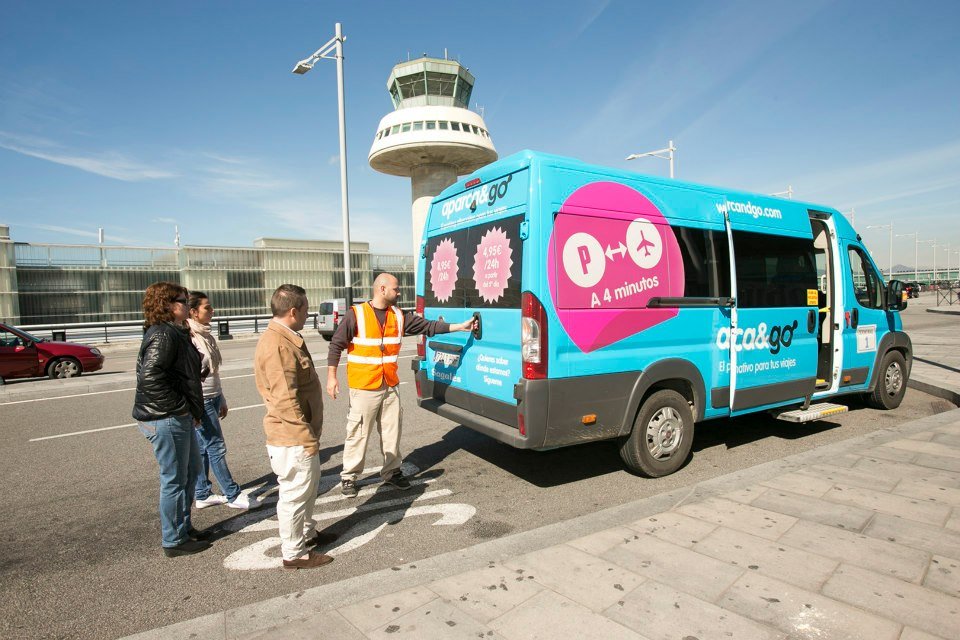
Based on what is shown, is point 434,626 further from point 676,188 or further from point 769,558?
point 676,188

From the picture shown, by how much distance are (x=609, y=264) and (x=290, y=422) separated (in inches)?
108

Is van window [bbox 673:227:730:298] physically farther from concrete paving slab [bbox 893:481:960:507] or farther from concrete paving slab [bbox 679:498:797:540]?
concrete paving slab [bbox 893:481:960:507]

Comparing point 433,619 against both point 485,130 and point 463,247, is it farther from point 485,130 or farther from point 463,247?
point 485,130

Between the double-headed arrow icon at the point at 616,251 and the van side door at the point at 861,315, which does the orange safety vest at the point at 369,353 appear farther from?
the van side door at the point at 861,315

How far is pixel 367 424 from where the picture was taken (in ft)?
15.6

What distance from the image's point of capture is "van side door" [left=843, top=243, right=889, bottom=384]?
6855mm

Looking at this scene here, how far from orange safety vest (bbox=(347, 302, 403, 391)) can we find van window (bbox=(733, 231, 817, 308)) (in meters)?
3.47

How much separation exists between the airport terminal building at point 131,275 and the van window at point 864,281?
69.5 meters

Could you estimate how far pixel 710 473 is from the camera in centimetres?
519

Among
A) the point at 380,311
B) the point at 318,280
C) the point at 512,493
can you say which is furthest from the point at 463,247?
the point at 318,280

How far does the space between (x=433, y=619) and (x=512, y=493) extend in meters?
2.15

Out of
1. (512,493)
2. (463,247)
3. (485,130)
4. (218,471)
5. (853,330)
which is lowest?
(512,493)

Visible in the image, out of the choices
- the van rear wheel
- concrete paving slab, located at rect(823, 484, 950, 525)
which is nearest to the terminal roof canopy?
the van rear wheel

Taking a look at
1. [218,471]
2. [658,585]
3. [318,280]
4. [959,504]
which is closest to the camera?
[658,585]
